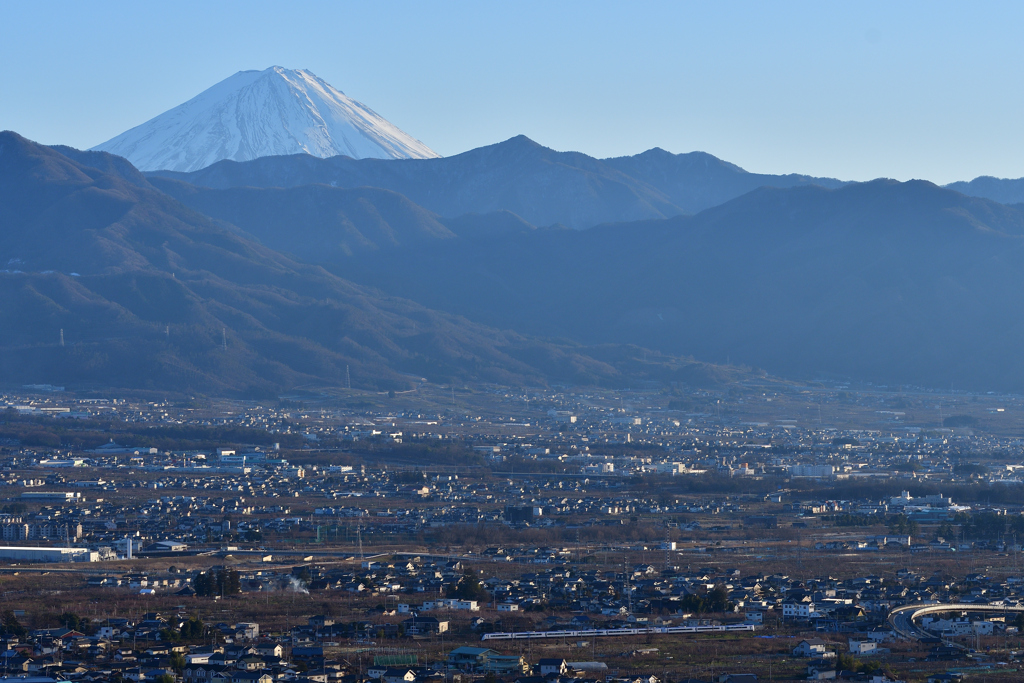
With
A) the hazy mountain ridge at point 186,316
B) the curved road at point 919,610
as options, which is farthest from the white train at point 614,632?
the hazy mountain ridge at point 186,316

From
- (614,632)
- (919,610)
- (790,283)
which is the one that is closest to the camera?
(614,632)

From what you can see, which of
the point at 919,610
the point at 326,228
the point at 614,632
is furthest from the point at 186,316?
the point at 614,632

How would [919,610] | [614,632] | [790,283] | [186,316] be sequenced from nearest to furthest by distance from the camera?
[614,632], [919,610], [186,316], [790,283]

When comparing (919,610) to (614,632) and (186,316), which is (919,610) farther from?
(186,316)

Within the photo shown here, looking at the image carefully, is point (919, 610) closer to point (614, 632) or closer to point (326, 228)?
point (614, 632)

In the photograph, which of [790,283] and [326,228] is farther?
[326,228]

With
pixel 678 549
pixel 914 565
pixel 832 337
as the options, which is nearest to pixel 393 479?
pixel 678 549

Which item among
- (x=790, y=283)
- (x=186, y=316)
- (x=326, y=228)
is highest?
(x=326, y=228)

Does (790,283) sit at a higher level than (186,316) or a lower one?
higher

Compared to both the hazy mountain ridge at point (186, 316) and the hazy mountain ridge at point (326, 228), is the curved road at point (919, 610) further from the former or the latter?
the hazy mountain ridge at point (326, 228)
